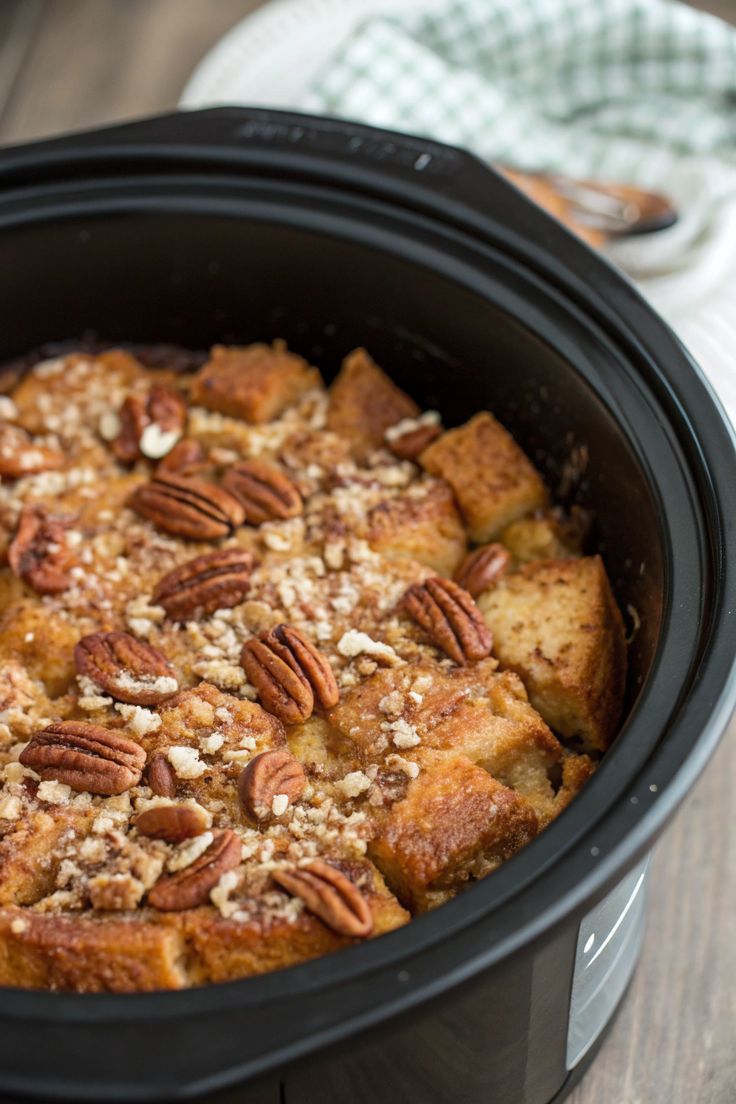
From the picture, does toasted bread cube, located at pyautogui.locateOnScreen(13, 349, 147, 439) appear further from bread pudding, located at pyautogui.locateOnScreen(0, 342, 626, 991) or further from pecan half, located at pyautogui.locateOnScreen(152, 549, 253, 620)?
pecan half, located at pyautogui.locateOnScreen(152, 549, 253, 620)

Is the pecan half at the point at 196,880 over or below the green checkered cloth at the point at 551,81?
below

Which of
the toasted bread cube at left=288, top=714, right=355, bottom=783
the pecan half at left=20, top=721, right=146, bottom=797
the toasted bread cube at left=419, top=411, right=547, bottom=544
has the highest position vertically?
the toasted bread cube at left=419, top=411, right=547, bottom=544

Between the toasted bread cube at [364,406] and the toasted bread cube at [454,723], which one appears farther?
the toasted bread cube at [364,406]

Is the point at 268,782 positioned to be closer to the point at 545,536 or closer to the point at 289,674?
the point at 289,674

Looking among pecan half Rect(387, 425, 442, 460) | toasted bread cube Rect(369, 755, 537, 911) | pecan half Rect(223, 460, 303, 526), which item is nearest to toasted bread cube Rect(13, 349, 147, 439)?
pecan half Rect(223, 460, 303, 526)

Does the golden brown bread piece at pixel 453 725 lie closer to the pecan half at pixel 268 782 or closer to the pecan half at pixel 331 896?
the pecan half at pixel 268 782

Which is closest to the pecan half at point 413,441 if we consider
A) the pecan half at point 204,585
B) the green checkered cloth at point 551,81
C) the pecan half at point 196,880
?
the pecan half at point 204,585

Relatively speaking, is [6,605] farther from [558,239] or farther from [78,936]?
[558,239]
